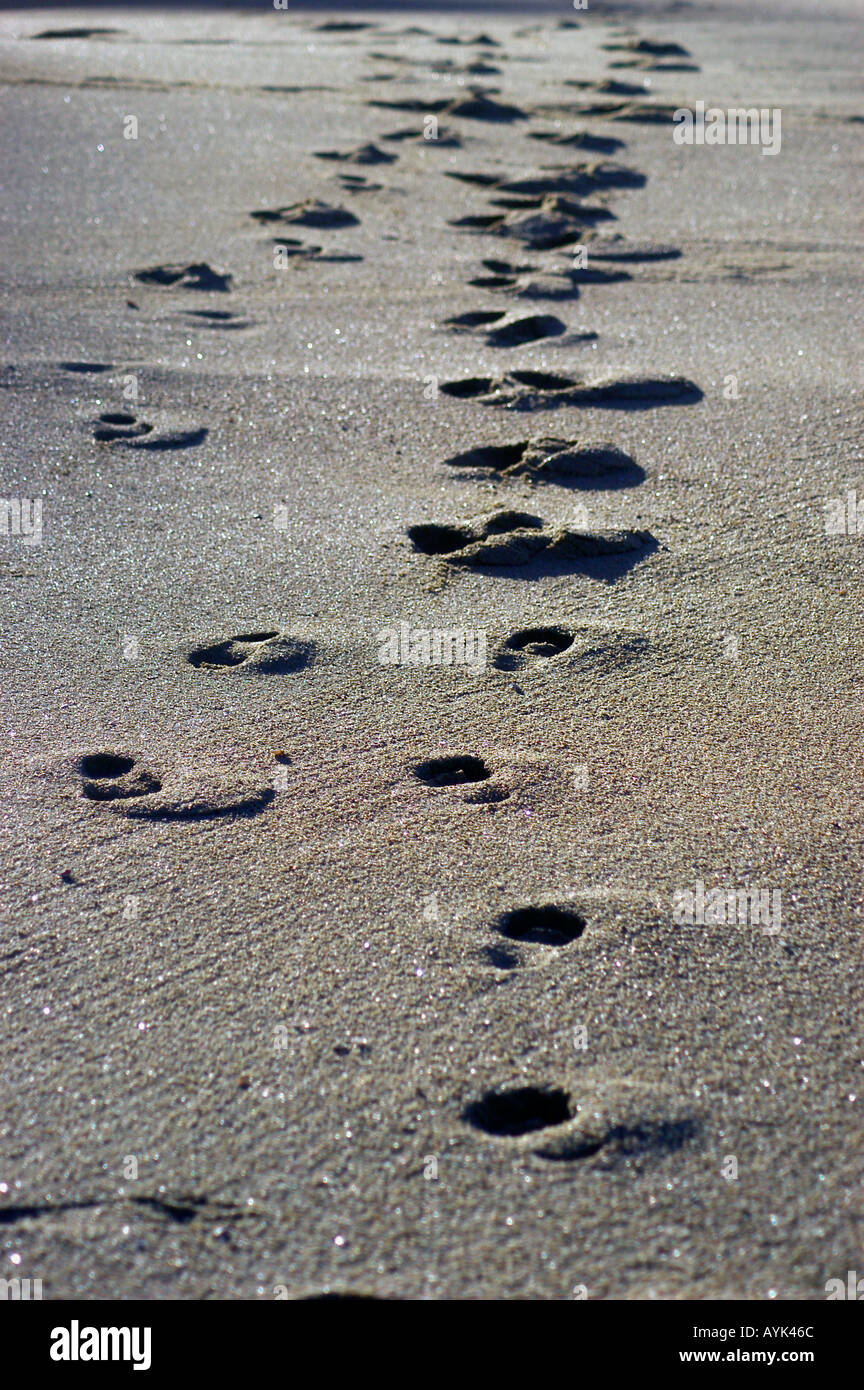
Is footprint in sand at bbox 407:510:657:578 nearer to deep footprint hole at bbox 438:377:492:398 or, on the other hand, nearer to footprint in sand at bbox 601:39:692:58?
deep footprint hole at bbox 438:377:492:398

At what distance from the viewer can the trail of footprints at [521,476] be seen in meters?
1.74

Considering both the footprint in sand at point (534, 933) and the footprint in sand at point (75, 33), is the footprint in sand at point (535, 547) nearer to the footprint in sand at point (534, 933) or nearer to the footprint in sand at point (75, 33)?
the footprint in sand at point (534, 933)

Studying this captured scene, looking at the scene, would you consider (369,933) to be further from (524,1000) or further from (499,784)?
(499,784)

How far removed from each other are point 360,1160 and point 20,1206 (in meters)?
0.45

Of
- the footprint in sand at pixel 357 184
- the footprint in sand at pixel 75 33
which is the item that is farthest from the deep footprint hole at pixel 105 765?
the footprint in sand at pixel 75 33

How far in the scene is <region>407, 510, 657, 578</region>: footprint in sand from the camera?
3.14 metres

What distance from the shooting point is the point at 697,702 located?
264 cm

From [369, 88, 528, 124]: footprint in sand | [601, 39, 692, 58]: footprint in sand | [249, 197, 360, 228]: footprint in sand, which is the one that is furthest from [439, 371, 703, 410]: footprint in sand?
[601, 39, 692, 58]: footprint in sand

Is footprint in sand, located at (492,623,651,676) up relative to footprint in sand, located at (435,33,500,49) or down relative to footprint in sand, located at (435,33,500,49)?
down

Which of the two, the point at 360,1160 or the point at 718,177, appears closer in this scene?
the point at 360,1160

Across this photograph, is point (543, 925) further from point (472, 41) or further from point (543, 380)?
point (472, 41)

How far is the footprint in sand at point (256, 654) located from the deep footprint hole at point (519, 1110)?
1245 millimetres

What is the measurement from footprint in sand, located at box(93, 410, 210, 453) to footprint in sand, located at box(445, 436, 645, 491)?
0.81 meters

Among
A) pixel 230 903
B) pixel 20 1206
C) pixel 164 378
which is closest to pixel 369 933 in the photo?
pixel 230 903
